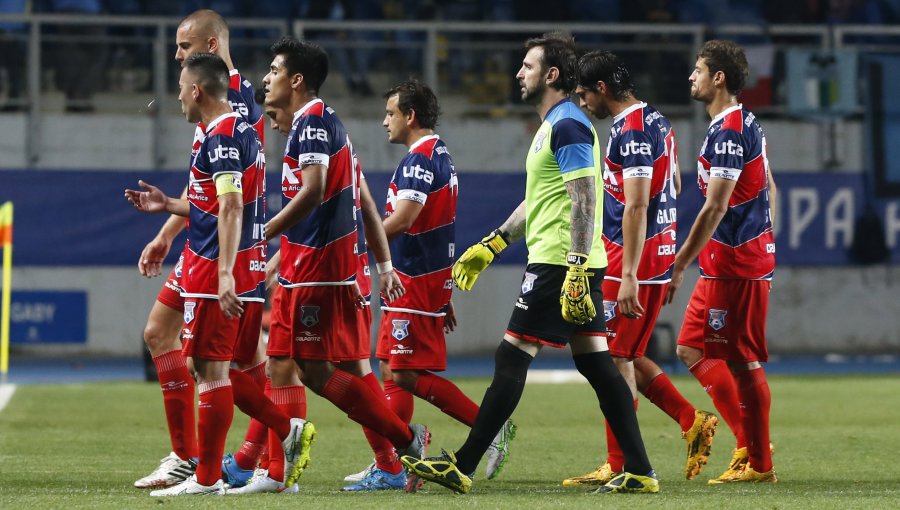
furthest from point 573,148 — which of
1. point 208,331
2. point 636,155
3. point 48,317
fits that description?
point 48,317

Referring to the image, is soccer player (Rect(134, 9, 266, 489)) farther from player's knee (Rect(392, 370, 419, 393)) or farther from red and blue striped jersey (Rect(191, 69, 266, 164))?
player's knee (Rect(392, 370, 419, 393))

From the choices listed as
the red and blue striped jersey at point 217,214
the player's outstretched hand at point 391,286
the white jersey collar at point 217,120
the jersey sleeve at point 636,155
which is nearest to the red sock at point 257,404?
the red and blue striped jersey at point 217,214

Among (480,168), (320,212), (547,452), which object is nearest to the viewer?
(320,212)

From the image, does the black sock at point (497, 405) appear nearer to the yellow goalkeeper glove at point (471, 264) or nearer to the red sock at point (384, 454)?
the yellow goalkeeper glove at point (471, 264)

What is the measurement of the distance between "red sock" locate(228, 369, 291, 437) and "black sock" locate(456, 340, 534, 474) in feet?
2.94

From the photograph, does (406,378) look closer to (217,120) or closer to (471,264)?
(471,264)

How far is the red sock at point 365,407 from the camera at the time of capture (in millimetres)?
7188

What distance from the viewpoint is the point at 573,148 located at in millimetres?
6746

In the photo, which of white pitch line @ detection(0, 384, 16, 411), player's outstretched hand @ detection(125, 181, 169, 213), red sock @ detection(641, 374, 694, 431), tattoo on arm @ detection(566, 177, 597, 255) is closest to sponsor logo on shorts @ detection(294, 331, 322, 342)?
player's outstretched hand @ detection(125, 181, 169, 213)

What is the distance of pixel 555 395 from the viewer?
48.9 feet

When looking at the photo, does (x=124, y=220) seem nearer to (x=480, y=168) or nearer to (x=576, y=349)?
(x=480, y=168)

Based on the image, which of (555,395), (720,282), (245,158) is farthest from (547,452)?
(555,395)

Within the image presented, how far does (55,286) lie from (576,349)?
546 inches

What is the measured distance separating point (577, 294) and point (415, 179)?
193 centimetres
